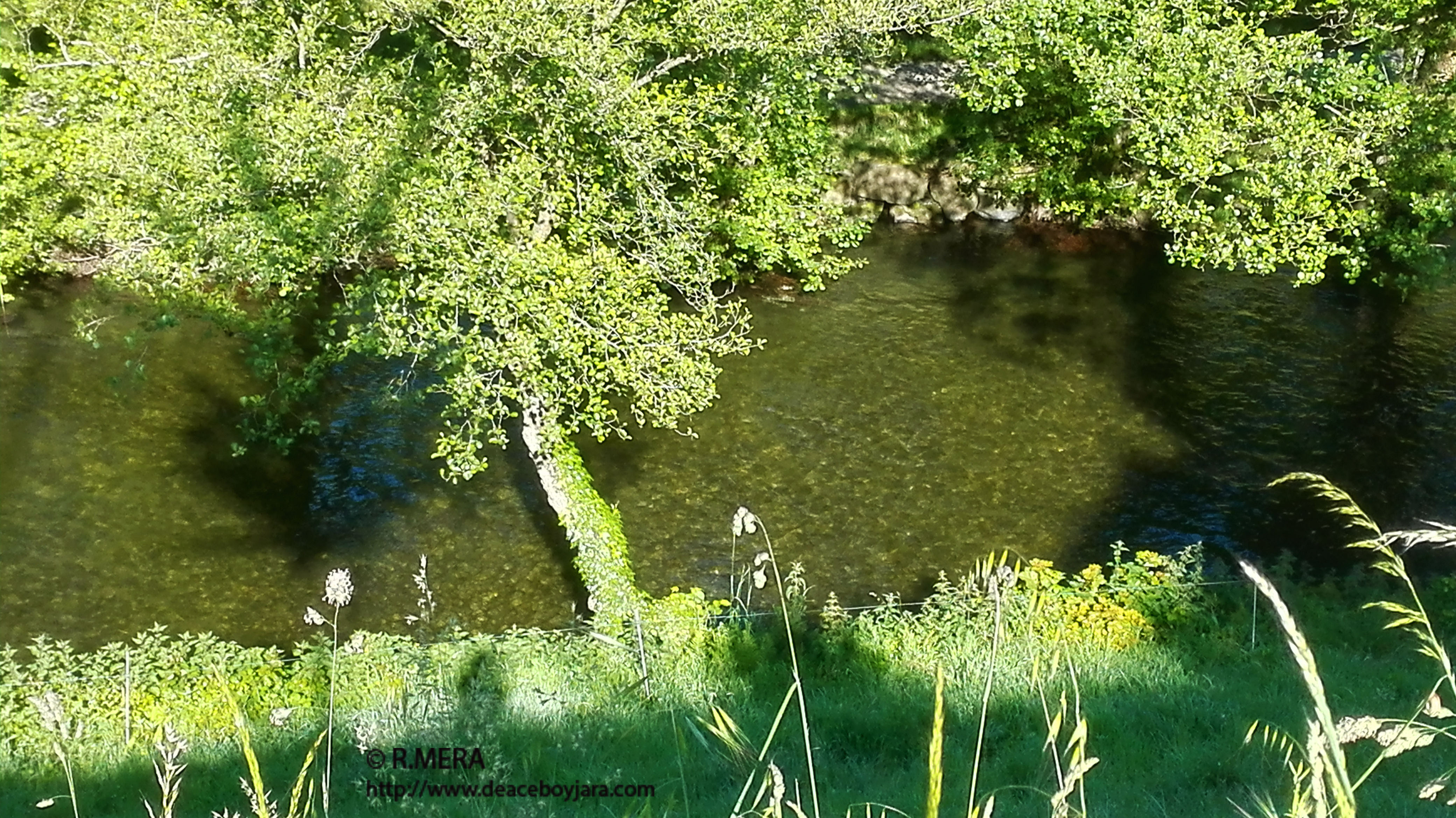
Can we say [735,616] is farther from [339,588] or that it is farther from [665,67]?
[665,67]

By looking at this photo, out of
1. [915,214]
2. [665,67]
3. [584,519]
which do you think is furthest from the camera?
[915,214]

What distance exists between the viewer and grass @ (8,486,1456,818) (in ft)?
15.3

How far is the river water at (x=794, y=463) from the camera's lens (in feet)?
44.6

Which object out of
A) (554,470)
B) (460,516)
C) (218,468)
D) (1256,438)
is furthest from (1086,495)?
(218,468)

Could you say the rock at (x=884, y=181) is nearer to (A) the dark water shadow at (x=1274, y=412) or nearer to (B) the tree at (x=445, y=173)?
(A) the dark water shadow at (x=1274, y=412)

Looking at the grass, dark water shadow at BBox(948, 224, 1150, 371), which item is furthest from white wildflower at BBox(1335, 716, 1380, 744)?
dark water shadow at BBox(948, 224, 1150, 371)

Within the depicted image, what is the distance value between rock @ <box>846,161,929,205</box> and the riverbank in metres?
16.5

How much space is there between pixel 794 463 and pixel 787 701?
44.6 feet

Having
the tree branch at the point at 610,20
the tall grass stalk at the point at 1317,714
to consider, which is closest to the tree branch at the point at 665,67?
the tree branch at the point at 610,20

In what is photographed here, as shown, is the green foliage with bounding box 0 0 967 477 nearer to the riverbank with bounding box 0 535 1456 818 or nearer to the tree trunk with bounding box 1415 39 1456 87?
the riverbank with bounding box 0 535 1456 818

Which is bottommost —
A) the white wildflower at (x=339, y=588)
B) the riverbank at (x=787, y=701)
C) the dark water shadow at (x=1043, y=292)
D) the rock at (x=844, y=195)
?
the riverbank at (x=787, y=701)

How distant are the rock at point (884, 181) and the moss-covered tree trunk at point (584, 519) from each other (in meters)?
15.6

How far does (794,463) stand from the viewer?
1611 cm

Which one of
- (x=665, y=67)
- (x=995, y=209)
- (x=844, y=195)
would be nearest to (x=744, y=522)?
(x=665, y=67)
